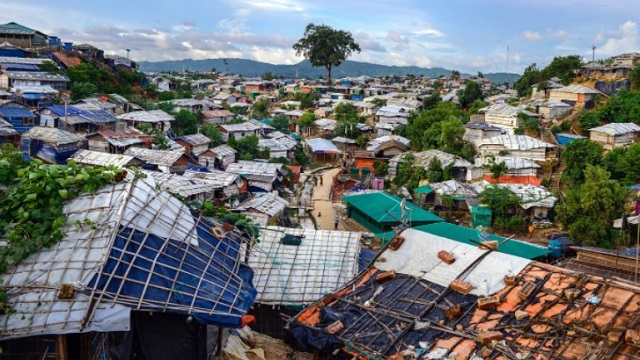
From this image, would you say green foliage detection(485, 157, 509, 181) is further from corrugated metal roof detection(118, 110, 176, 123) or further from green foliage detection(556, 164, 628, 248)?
corrugated metal roof detection(118, 110, 176, 123)

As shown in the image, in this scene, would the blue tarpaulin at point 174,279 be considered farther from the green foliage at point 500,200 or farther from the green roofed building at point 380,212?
the green foliage at point 500,200

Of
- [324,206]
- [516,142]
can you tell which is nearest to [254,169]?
[324,206]

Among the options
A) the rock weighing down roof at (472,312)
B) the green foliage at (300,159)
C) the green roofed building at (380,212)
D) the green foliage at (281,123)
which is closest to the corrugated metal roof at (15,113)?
the green roofed building at (380,212)

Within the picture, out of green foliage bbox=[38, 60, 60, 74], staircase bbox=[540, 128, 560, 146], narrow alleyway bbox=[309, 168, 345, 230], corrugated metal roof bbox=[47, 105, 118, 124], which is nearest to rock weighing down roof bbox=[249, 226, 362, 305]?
narrow alleyway bbox=[309, 168, 345, 230]

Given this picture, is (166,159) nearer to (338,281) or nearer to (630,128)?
(338,281)

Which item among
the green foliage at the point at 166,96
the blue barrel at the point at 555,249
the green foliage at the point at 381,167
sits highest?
the green foliage at the point at 166,96
